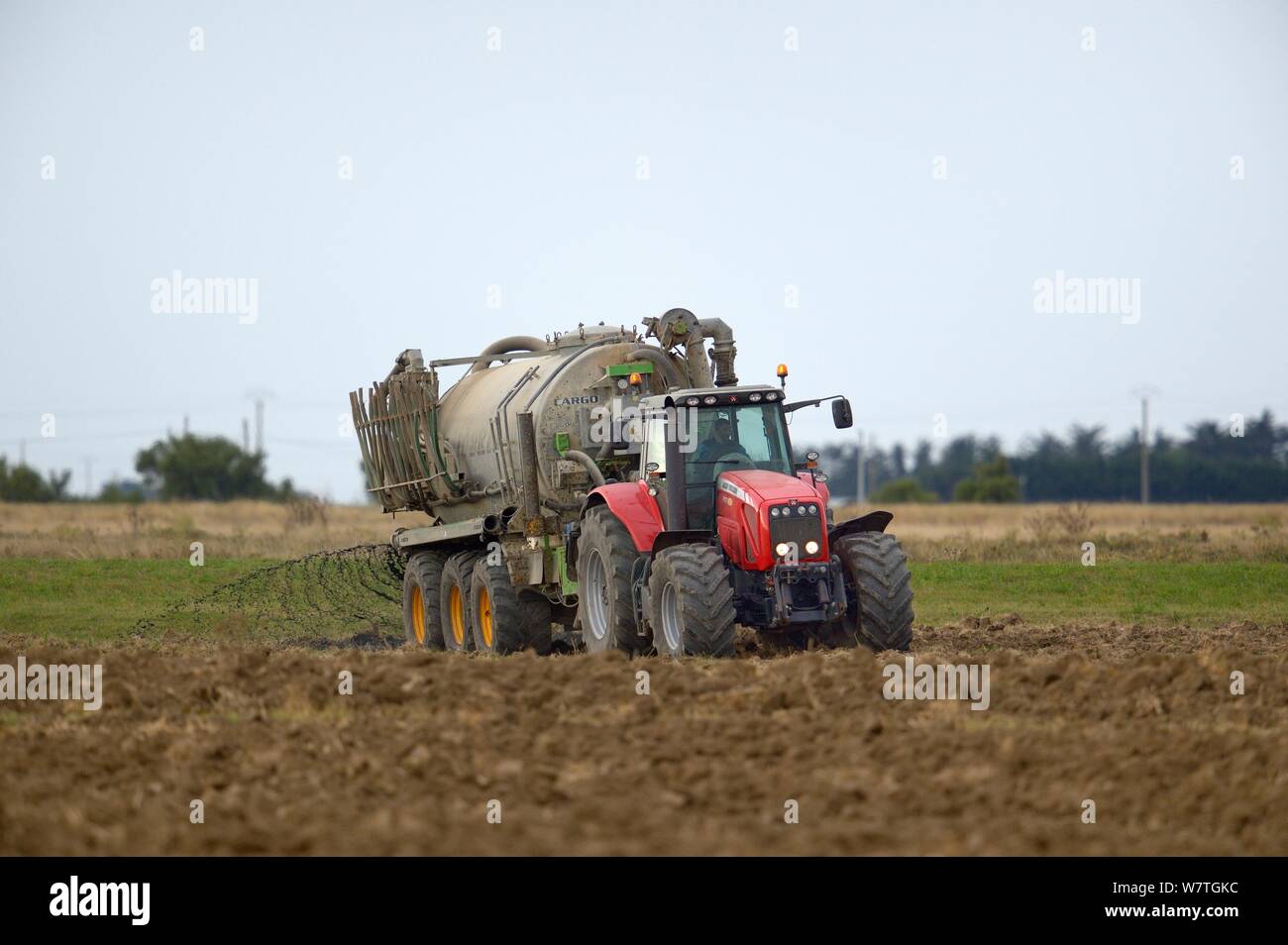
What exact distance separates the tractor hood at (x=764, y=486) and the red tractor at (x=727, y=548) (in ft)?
0.06

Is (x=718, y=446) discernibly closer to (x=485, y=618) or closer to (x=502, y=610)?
(x=502, y=610)

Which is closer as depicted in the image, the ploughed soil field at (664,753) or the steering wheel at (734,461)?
the ploughed soil field at (664,753)

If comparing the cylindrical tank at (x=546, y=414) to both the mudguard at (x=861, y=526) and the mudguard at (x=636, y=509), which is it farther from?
the mudguard at (x=861, y=526)

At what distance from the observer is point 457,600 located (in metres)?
19.6

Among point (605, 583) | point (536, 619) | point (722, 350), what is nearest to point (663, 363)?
point (722, 350)

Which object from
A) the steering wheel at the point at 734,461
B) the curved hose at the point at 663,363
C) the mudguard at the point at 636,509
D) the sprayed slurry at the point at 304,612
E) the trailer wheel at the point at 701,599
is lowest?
the sprayed slurry at the point at 304,612

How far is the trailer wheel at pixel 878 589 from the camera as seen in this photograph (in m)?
14.2

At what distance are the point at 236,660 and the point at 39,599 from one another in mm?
13125

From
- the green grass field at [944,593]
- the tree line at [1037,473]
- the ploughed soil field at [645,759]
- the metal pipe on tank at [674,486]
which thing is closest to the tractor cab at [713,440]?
the metal pipe on tank at [674,486]

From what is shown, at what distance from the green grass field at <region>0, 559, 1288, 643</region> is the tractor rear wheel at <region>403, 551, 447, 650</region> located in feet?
5.57

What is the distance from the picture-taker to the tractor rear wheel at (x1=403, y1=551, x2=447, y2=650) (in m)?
20.1

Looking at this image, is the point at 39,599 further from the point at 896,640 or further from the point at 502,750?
the point at 502,750

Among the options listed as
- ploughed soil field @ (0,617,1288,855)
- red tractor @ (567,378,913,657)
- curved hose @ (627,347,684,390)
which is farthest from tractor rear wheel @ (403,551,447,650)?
ploughed soil field @ (0,617,1288,855)
